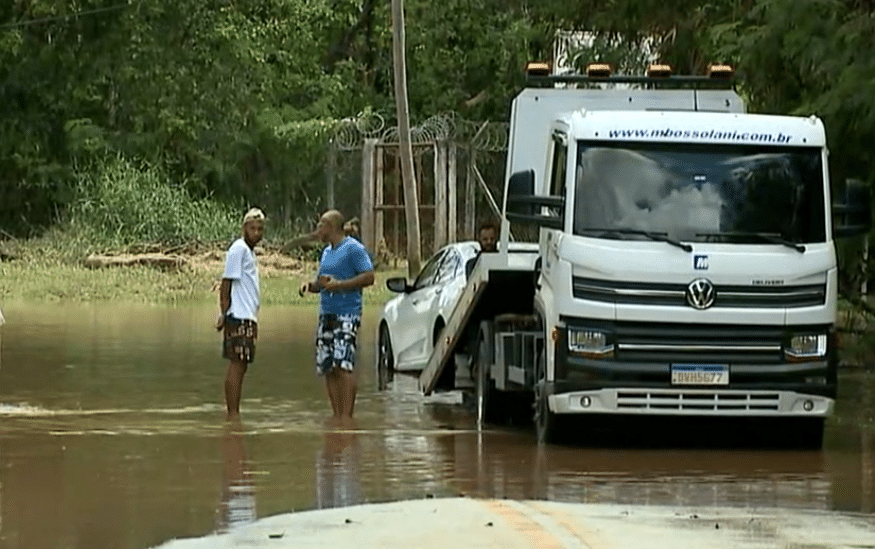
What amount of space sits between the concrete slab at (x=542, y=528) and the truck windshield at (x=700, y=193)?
3926 mm

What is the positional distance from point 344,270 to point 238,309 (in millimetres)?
1005

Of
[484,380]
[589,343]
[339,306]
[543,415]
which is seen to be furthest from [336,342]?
[589,343]

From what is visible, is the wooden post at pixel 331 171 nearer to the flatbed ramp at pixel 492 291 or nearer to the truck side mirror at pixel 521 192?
the flatbed ramp at pixel 492 291

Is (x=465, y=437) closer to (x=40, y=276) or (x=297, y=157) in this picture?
(x=40, y=276)

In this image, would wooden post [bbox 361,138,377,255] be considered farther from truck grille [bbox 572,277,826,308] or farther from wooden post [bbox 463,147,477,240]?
truck grille [bbox 572,277,826,308]

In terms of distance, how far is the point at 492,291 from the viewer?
18.1 metres

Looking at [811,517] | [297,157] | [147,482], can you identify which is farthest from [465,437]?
[297,157]

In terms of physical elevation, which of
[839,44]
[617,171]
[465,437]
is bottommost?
[465,437]

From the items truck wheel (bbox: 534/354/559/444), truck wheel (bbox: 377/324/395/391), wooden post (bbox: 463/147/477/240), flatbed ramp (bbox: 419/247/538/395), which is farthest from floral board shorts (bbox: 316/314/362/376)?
wooden post (bbox: 463/147/477/240)

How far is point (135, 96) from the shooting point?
167 feet

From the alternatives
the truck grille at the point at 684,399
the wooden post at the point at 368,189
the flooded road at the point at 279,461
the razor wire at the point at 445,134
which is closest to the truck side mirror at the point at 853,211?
the truck grille at the point at 684,399

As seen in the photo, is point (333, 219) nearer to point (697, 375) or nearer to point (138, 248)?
point (697, 375)

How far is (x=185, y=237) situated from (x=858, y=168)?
25.9 metres

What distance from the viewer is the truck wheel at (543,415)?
1627cm
